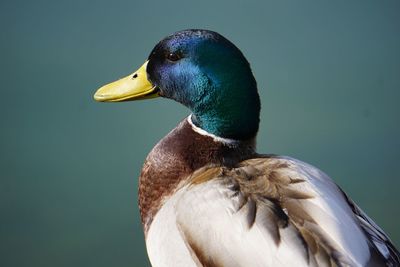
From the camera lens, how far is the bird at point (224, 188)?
1901 mm

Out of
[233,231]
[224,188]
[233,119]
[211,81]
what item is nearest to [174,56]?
[211,81]

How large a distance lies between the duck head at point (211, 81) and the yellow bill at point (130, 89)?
76 mm

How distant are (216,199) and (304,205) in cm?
23

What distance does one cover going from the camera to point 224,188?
2.09 meters

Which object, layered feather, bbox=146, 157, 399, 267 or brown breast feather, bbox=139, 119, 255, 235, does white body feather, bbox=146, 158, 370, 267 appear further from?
brown breast feather, bbox=139, 119, 255, 235

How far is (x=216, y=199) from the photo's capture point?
2.04m

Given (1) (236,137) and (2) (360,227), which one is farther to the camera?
(1) (236,137)

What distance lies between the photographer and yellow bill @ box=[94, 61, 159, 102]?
2584mm

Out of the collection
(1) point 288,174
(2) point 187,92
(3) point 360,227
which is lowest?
(3) point 360,227

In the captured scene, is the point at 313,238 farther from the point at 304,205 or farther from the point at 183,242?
the point at 183,242

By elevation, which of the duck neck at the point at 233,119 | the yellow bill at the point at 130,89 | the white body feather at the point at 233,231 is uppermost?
the yellow bill at the point at 130,89

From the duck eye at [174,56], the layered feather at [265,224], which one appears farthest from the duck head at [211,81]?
the layered feather at [265,224]

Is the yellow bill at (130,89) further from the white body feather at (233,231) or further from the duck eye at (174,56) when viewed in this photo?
the white body feather at (233,231)

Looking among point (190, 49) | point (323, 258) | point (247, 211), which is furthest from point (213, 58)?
point (323, 258)
